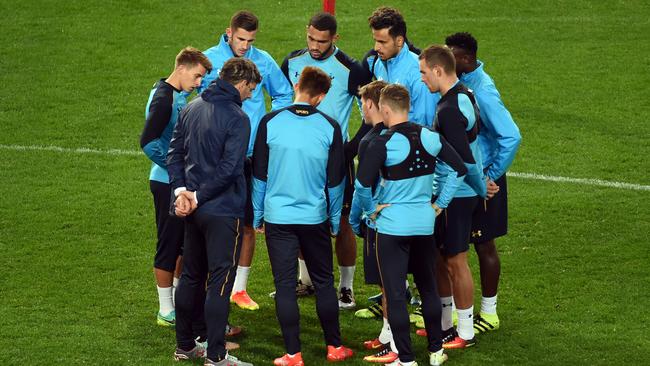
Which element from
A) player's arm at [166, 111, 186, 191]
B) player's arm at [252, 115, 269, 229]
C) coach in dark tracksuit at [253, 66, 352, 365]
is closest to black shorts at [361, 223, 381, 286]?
coach in dark tracksuit at [253, 66, 352, 365]

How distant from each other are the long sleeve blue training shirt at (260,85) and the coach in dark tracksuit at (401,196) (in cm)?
203

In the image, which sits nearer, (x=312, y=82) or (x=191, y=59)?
(x=312, y=82)

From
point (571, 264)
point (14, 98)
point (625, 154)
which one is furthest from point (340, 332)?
point (14, 98)

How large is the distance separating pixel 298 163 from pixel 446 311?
187 centimetres

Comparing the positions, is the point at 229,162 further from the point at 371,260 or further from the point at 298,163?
the point at 371,260

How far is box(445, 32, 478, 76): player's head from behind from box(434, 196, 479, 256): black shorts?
1110mm

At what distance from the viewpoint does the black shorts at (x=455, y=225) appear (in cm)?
891

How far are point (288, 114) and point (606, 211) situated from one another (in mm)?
5459

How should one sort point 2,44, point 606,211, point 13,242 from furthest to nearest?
point 2,44
point 606,211
point 13,242

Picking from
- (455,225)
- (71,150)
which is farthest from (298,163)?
(71,150)

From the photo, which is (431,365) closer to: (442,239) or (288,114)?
(442,239)

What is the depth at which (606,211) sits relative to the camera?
12539 millimetres

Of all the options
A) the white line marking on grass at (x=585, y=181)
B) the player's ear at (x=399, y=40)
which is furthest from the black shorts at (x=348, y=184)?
the white line marking on grass at (x=585, y=181)

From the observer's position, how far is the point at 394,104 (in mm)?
8156
